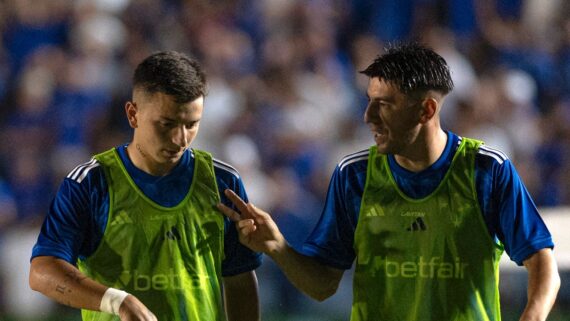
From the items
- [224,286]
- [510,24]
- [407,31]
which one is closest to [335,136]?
[407,31]

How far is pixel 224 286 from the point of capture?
15.1 feet

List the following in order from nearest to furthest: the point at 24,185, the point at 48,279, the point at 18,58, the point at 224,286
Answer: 1. the point at 48,279
2. the point at 224,286
3. the point at 24,185
4. the point at 18,58

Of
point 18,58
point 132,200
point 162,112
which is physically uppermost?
point 18,58

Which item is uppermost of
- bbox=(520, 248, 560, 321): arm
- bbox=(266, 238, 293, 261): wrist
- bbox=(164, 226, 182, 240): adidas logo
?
bbox=(164, 226, 182, 240): adidas logo

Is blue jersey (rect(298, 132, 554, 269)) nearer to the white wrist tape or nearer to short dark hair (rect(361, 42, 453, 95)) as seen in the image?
short dark hair (rect(361, 42, 453, 95))

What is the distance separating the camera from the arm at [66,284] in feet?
13.3

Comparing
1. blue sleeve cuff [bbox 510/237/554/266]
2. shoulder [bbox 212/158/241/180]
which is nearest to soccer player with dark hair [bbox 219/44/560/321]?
blue sleeve cuff [bbox 510/237/554/266]

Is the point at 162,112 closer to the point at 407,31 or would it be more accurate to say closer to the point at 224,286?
the point at 224,286

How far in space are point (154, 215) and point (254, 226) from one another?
397mm

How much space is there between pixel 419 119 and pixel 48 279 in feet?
5.09

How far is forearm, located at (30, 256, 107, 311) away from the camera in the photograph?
4.07 metres

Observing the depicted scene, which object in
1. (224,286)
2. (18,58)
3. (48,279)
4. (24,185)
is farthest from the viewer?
(18,58)

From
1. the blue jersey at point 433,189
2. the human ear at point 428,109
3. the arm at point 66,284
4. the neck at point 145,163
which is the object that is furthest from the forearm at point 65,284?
the human ear at point 428,109

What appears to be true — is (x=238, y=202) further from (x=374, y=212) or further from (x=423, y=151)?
(x=423, y=151)
